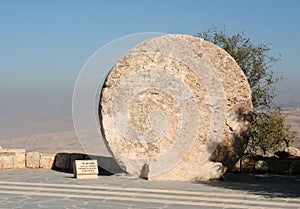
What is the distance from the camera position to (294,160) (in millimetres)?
12742

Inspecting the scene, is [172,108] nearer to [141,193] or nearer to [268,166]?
[141,193]

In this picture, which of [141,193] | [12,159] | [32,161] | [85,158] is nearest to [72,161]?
[85,158]

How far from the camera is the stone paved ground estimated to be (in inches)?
328

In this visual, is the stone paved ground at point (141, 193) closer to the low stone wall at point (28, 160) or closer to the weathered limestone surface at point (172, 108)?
the weathered limestone surface at point (172, 108)

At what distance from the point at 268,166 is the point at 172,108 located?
3257 mm

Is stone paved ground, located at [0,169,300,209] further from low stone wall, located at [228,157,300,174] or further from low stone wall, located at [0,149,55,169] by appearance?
low stone wall, located at [0,149,55,169]

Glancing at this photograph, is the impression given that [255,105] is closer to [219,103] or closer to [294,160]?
[294,160]

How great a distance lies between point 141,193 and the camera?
9391mm

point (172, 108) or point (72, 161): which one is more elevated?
point (172, 108)

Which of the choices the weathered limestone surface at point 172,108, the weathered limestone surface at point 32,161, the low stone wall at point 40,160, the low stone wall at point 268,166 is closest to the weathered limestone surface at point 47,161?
the low stone wall at point 40,160

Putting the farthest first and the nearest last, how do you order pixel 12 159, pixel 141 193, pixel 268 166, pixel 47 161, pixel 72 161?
1. pixel 47 161
2. pixel 12 159
3. pixel 72 161
4. pixel 268 166
5. pixel 141 193

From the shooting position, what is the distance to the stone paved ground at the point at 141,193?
27.3ft

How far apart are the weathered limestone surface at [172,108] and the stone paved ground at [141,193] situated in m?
0.76

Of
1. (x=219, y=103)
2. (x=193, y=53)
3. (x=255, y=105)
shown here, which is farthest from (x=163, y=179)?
(x=255, y=105)
